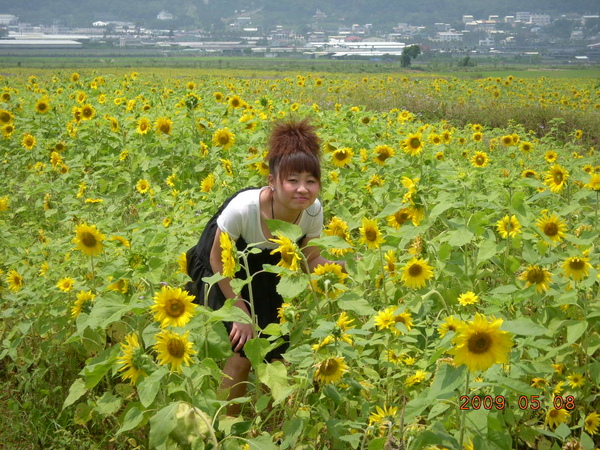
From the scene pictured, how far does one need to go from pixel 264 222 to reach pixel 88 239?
0.75 metres

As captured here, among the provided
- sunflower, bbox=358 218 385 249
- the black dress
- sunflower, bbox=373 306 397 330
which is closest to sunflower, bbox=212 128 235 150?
the black dress

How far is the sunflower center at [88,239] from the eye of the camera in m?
2.57

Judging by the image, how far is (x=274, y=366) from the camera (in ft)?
6.60

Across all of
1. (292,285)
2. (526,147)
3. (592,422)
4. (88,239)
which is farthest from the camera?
(526,147)

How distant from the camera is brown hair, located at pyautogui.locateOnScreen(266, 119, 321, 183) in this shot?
2711 millimetres

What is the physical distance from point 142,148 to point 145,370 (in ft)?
13.3

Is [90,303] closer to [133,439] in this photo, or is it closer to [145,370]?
[133,439]

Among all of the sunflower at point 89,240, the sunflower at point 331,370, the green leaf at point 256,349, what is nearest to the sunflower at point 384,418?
the sunflower at point 331,370

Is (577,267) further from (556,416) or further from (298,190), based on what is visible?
(298,190)

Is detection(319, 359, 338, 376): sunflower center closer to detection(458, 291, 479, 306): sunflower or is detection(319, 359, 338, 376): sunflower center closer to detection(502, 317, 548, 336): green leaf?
detection(502, 317, 548, 336): green leaf

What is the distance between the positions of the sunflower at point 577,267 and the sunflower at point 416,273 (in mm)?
497

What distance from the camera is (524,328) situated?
60.6 inches

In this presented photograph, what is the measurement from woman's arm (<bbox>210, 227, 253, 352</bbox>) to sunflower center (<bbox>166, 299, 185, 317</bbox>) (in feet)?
2.04

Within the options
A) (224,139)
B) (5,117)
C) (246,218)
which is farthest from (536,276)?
(5,117)
